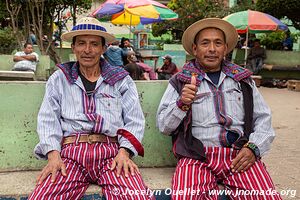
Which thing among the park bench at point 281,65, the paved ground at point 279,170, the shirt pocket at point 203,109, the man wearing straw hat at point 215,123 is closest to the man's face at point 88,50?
the man wearing straw hat at point 215,123

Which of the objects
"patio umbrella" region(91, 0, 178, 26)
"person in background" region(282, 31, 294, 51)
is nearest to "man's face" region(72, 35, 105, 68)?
"patio umbrella" region(91, 0, 178, 26)

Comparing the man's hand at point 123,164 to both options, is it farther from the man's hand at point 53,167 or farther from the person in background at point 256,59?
the person in background at point 256,59

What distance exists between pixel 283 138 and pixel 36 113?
13.0 ft

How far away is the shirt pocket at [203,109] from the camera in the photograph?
9.84ft

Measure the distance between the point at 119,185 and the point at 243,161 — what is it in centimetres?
85

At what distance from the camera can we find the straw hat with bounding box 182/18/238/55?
3.08 m

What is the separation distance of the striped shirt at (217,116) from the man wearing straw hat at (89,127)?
0.25 metres

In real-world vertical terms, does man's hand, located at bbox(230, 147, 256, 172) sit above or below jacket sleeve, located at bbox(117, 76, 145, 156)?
below

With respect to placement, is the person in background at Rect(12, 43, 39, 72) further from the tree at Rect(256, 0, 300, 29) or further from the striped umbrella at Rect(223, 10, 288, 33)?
the tree at Rect(256, 0, 300, 29)

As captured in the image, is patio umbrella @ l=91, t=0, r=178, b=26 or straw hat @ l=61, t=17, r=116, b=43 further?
patio umbrella @ l=91, t=0, r=178, b=26

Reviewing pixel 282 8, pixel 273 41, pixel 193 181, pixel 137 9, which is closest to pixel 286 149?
pixel 193 181

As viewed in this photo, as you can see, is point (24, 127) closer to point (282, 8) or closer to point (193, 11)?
point (282, 8)

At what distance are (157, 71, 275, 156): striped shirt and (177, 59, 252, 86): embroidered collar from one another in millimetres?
47

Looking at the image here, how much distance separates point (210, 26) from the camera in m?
3.10
